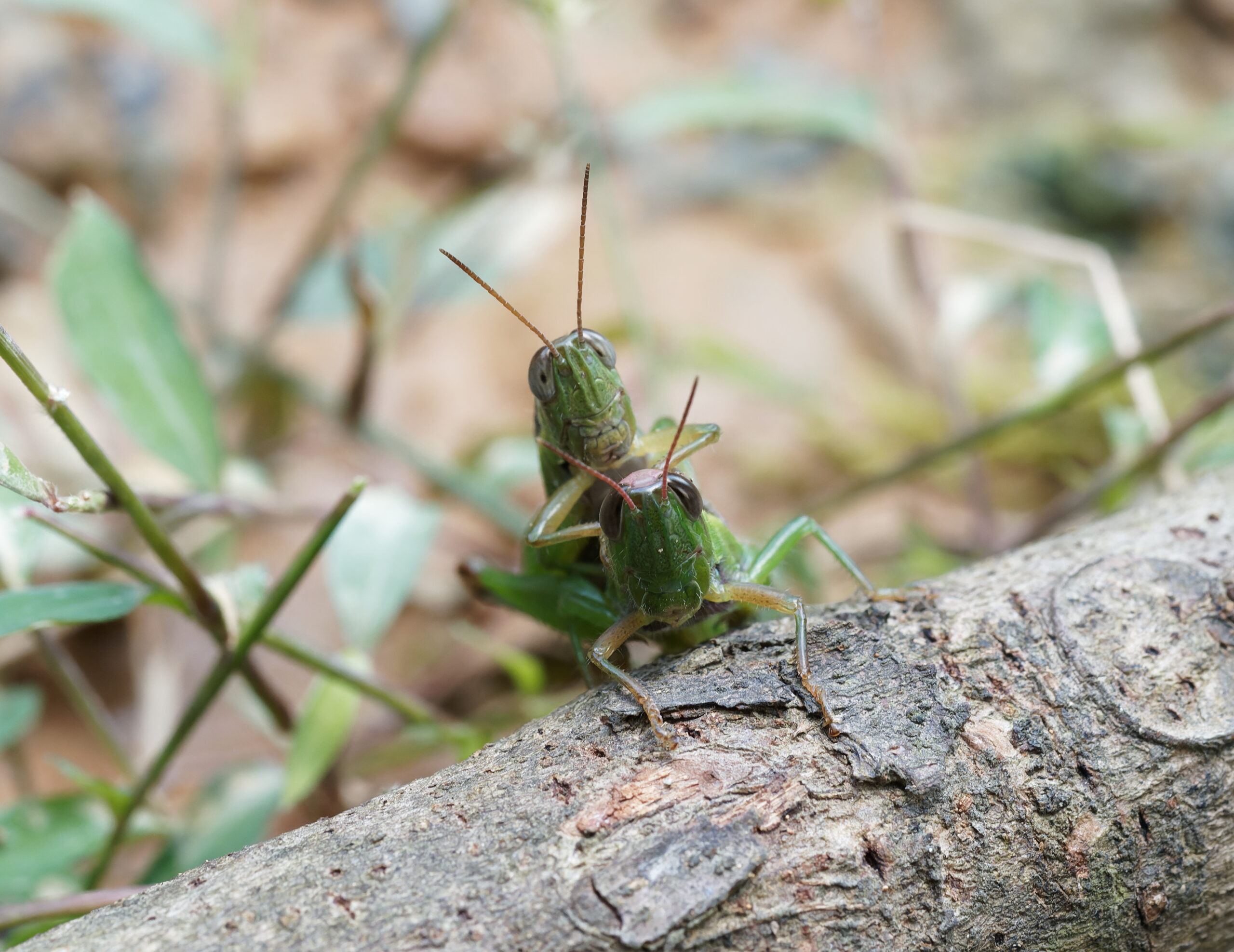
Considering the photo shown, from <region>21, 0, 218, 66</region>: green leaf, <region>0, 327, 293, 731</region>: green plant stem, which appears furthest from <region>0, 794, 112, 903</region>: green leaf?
<region>21, 0, 218, 66</region>: green leaf

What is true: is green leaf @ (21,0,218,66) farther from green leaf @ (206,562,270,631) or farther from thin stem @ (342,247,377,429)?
green leaf @ (206,562,270,631)

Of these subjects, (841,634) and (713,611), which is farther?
(713,611)

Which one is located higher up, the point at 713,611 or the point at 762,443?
the point at 762,443

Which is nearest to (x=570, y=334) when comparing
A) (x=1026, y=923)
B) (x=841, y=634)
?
(x=841, y=634)

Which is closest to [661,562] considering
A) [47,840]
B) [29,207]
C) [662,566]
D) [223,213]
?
[662,566]

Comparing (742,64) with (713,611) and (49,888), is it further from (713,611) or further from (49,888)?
(49,888)

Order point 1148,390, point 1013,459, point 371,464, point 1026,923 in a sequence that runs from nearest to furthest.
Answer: point 1026,923
point 1148,390
point 371,464
point 1013,459

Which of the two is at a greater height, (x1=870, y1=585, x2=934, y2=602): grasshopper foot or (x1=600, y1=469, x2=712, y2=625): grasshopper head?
(x1=600, y1=469, x2=712, y2=625): grasshopper head
